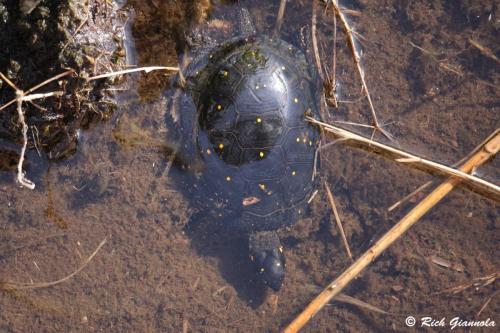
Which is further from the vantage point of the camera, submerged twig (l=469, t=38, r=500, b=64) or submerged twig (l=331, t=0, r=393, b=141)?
submerged twig (l=469, t=38, r=500, b=64)

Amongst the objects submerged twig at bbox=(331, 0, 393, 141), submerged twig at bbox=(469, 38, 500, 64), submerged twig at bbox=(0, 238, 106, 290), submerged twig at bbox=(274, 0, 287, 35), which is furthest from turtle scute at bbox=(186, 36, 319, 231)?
submerged twig at bbox=(469, 38, 500, 64)

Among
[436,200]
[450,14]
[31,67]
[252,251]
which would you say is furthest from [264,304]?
[450,14]

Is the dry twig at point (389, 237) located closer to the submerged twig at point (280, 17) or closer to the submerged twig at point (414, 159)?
the submerged twig at point (414, 159)

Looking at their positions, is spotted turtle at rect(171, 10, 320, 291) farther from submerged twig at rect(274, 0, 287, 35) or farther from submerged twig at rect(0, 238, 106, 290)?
submerged twig at rect(0, 238, 106, 290)

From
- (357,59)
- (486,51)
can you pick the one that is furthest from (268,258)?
(486,51)

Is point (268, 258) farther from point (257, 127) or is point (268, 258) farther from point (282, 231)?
point (257, 127)

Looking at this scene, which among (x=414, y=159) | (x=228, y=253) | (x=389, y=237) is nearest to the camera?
(x=414, y=159)
